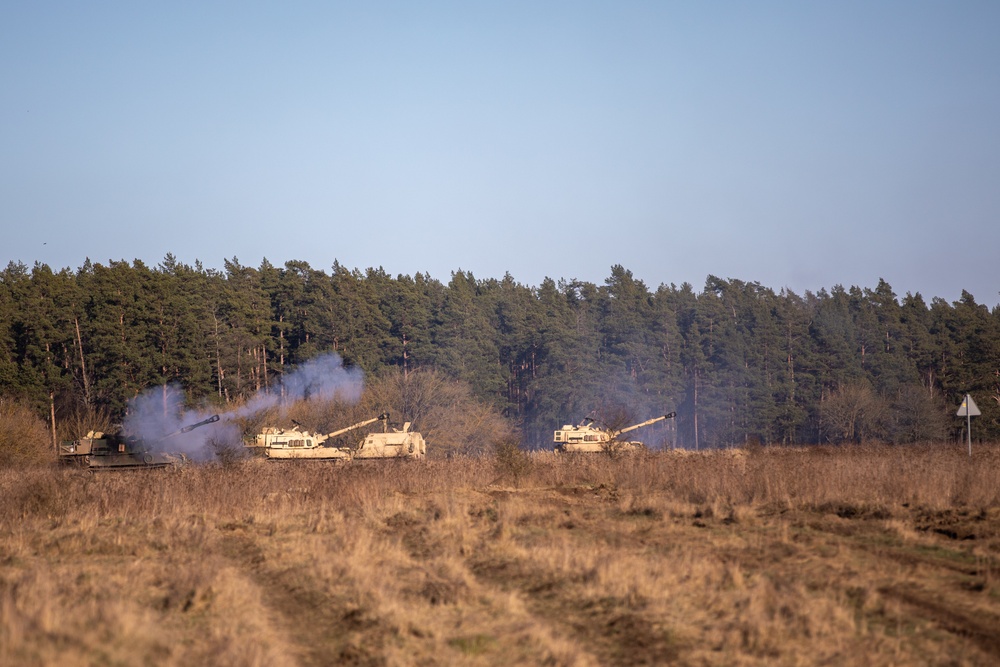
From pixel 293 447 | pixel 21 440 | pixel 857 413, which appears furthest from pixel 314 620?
pixel 857 413

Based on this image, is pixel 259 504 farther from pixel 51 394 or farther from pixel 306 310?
pixel 306 310

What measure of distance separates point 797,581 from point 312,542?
7531 mm

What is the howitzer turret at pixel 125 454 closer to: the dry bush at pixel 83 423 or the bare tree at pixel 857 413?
the dry bush at pixel 83 423

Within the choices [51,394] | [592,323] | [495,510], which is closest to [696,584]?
[495,510]

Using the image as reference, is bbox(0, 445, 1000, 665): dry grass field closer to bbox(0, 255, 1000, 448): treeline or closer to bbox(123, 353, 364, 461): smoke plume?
bbox(123, 353, 364, 461): smoke plume

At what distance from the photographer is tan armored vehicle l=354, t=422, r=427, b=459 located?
1556 inches

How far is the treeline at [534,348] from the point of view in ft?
193

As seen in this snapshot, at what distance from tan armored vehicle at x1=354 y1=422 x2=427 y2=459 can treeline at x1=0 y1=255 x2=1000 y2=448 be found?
20.4 meters

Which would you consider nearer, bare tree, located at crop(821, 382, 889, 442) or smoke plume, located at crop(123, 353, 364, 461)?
smoke plume, located at crop(123, 353, 364, 461)

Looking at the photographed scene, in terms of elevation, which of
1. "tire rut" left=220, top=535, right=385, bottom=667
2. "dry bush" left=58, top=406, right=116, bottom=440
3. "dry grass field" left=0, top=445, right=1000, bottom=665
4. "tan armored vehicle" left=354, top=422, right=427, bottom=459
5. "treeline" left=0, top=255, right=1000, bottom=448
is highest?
"treeline" left=0, top=255, right=1000, bottom=448

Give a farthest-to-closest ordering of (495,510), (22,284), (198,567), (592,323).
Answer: (592,323), (22,284), (495,510), (198,567)

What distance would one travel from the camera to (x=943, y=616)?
9.50m

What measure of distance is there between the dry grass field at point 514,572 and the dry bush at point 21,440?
1886 centimetres

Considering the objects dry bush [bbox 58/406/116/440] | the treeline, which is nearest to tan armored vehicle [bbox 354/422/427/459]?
dry bush [bbox 58/406/116/440]
